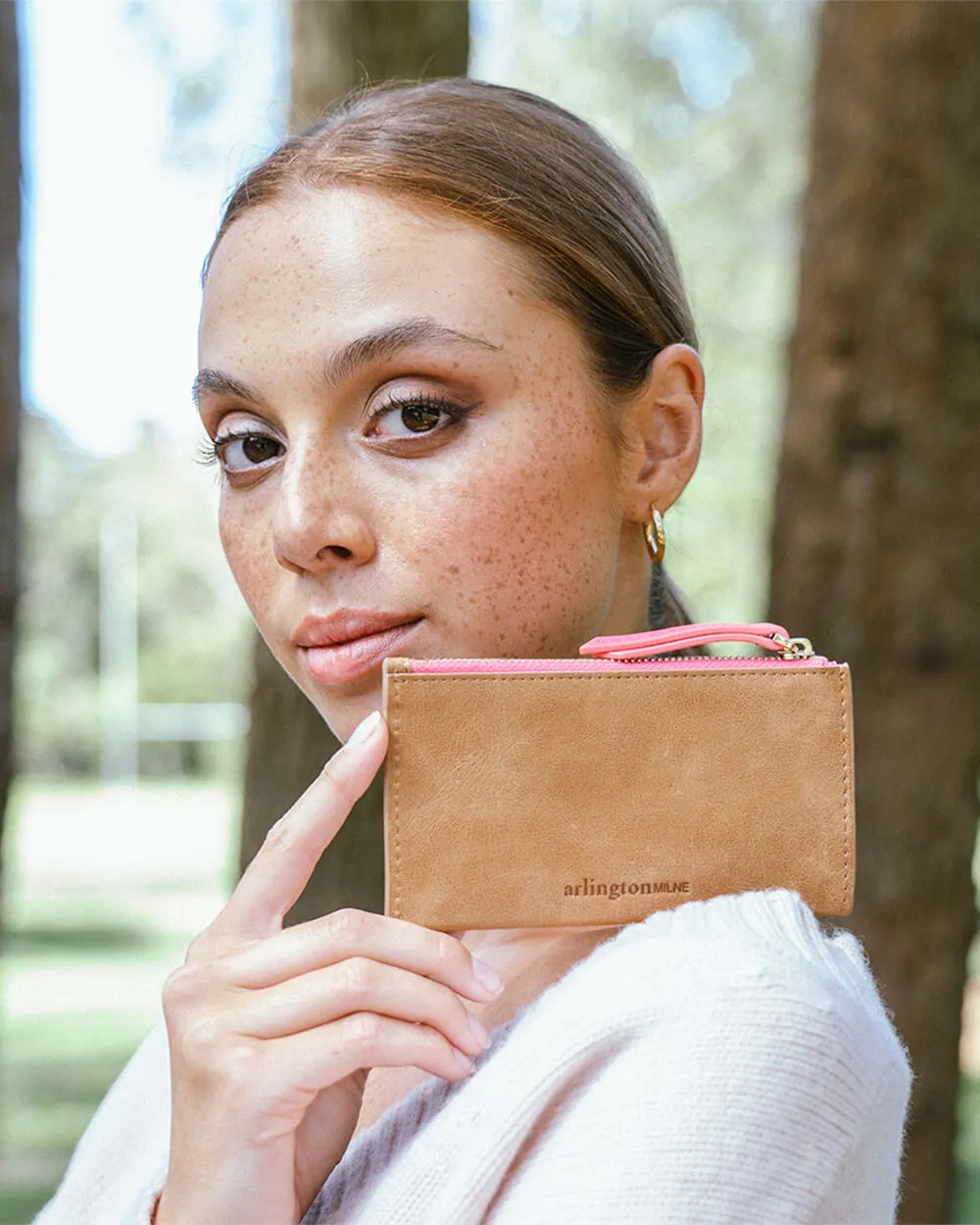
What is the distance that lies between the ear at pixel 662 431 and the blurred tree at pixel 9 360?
207cm

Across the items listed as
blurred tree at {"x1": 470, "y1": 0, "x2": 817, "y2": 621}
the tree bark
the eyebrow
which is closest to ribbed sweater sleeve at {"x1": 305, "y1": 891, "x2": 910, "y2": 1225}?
A: the eyebrow

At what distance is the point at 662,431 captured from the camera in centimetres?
164

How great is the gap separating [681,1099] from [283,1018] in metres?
0.34

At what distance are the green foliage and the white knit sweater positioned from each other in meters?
27.6

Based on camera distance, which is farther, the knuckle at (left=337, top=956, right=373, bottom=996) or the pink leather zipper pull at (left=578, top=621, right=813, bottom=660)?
the pink leather zipper pull at (left=578, top=621, right=813, bottom=660)

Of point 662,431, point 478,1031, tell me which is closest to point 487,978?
point 478,1031

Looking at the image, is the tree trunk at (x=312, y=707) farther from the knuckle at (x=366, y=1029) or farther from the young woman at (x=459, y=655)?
the knuckle at (x=366, y=1029)

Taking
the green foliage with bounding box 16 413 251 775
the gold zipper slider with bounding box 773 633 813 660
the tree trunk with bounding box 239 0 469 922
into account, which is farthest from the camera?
the green foliage with bounding box 16 413 251 775

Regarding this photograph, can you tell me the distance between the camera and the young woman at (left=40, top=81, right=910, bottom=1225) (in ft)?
3.79

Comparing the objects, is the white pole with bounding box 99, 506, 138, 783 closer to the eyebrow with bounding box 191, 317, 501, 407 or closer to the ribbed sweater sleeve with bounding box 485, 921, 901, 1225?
the eyebrow with bounding box 191, 317, 501, 407

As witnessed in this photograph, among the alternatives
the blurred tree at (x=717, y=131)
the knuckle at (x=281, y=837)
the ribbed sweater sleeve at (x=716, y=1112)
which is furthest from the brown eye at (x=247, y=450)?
the blurred tree at (x=717, y=131)

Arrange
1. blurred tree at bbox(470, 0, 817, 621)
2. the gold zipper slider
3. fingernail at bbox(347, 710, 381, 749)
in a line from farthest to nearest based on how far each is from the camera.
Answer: blurred tree at bbox(470, 0, 817, 621), the gold zipper slider, fingernail at bbox(347, 710, 381, 749)

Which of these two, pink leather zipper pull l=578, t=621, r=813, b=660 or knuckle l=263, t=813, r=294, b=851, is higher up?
pink leather zipper pull l=578, t=621, r=813, b=660

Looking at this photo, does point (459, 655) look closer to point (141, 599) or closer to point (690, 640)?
point (690, 640)
